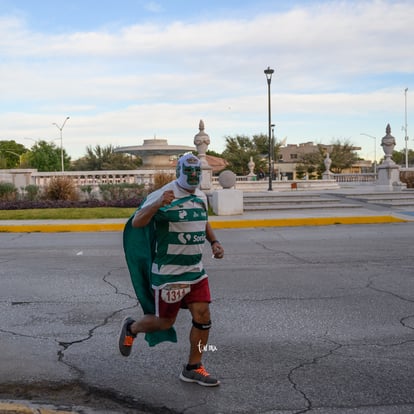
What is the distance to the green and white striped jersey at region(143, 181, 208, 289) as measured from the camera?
4.47 m

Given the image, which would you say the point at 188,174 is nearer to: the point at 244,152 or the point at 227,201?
the point at 227,201

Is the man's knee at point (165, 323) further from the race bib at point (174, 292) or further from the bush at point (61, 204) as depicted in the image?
the bush at point (61, 204)

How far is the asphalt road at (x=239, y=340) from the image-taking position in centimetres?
437

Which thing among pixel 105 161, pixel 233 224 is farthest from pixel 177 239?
pixel 105 161

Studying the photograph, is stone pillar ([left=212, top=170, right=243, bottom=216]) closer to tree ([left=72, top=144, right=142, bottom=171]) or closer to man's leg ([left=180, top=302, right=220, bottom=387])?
man's leg ([left=180, top=302, right=220, bottom=387])

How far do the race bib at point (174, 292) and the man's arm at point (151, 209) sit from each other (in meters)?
0.50

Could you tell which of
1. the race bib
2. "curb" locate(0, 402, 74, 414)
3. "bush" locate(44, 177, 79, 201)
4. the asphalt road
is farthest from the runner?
"bush" locate(44, 177, 79, 201)

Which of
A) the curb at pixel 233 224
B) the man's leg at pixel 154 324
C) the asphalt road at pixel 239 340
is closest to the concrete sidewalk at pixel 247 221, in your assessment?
the curb at pixel 233 224

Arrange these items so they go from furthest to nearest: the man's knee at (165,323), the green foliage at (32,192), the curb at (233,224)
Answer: the green foliage at (32,192) → the curb at (233,224) → the man's knee at (165,323)

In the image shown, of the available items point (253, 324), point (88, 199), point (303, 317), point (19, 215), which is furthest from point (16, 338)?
point (88, 199)

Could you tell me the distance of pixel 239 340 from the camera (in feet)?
18.9

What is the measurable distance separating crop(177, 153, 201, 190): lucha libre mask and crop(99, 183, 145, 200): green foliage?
2016cm

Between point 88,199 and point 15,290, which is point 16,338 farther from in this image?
point 88,199

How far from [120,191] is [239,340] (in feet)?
64.3
